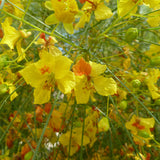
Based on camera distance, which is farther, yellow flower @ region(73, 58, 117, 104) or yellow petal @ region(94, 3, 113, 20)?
yellow petal @ region(94, 3, 113, 20)

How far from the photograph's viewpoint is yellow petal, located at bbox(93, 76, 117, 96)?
63cm

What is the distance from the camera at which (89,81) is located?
26.9 inches

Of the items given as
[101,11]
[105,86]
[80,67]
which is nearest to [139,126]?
[105,86]

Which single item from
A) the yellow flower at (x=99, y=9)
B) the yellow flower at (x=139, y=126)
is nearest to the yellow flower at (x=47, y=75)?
the yellow flower at (x=99, y=9)

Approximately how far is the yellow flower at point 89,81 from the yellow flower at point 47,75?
0.06m

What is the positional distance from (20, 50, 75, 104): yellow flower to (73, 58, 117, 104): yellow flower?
6 centimetres

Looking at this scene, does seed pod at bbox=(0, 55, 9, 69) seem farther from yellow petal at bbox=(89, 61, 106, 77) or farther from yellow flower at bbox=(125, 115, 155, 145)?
yellow flower at bbox=(125, 115, 155, 145)

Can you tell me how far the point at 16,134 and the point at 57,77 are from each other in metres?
0.67

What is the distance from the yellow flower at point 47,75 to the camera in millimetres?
543

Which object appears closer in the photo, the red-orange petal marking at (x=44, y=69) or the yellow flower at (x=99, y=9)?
the red-orange petal marking at (x=44, y=69)

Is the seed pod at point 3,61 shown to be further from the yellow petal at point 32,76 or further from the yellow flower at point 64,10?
the yellow flower at point 64,10

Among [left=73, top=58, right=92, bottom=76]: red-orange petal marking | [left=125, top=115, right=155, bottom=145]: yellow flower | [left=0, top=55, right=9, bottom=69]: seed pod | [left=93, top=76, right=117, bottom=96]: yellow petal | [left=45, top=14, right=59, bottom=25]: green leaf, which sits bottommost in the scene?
[left=125, top=115, right=155, bottom=145]: yellow flower

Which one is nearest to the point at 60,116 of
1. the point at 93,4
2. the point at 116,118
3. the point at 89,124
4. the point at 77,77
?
the point at 89,124

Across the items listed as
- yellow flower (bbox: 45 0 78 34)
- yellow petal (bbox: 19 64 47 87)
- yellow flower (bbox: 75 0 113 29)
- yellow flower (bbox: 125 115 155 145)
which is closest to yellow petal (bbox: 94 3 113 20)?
yellow flower (bbox: 75 0 113 29)
